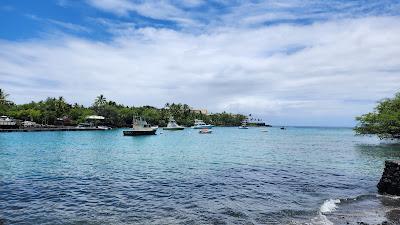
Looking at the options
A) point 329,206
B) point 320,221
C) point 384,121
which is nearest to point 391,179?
point 329,206

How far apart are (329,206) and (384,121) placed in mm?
58988

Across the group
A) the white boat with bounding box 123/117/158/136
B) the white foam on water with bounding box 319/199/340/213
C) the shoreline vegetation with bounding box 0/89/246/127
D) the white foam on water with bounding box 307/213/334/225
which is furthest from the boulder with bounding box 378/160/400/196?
the shoreline vegetation with bounding box 0/89/246/127

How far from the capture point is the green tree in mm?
69062

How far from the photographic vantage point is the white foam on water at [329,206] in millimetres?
18278

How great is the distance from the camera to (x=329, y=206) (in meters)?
19.1

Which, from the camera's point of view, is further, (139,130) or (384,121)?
(139,130)

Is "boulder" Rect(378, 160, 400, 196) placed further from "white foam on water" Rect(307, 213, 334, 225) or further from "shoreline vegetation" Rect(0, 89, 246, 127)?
"shoreline vegetation" Rect(0, 89, 246, 127)

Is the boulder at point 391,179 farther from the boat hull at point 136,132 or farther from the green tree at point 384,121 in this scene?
the boat hull at point 136,132

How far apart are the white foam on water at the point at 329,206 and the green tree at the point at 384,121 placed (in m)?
55.4

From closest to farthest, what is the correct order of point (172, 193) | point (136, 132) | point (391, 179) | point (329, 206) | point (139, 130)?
1. point (329, 206)
2. point (391, 179)
3. point (172, 193)
4. point (136, 132)
5. point (139, 130)

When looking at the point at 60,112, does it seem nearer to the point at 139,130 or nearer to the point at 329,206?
the point at 139,130

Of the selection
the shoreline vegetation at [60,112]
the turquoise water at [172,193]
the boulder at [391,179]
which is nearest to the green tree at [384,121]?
the turquoise water at [172,193]

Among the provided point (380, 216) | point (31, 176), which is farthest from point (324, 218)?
point (31, 176)

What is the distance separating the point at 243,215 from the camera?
17594mm
